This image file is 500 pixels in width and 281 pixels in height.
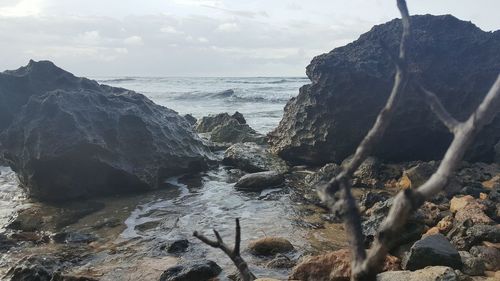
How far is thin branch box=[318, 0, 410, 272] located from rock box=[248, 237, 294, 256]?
4073 millimetres

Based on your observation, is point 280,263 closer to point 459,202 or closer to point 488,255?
point 488,255

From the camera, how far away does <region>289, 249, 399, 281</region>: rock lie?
5008mm

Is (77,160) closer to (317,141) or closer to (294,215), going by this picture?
(294,215)

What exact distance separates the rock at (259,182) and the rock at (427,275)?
17.2ft

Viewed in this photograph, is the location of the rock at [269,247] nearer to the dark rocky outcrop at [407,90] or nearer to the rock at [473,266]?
the rock at [473,266]

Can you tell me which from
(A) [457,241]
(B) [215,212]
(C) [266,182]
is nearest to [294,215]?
(B) [215,212]

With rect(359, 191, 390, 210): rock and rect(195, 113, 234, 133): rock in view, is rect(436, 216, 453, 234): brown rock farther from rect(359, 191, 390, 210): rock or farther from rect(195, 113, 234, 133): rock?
rect(195, 113, 234, 133): rock

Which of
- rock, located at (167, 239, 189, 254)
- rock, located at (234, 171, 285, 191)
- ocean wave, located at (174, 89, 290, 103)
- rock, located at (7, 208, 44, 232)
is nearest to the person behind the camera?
rock, located at (167, 239, 189, 254)

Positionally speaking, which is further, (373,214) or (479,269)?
(373,214)

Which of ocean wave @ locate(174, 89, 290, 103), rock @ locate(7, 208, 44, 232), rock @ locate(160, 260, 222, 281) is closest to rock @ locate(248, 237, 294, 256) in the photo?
rock @ locate(160, 260, 222, 281)

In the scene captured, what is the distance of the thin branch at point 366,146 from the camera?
2.13m

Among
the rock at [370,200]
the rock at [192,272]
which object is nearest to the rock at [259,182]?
the rock at [370,200]

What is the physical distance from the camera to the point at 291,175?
1091 centimetres

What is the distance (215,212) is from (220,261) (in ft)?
7.75
